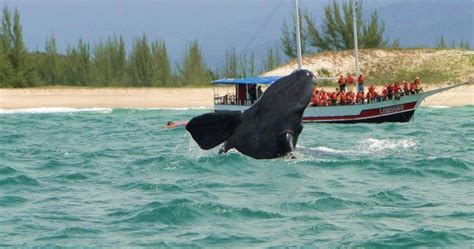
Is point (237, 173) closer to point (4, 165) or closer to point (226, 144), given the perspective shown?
point (226, 144)

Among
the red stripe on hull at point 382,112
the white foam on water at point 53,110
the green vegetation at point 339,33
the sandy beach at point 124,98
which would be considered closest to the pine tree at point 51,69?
the sandy beach at point 124,98

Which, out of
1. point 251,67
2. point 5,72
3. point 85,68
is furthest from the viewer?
point 251,67

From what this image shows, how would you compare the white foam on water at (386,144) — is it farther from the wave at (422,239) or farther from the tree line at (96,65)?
the tree line at (96,65)

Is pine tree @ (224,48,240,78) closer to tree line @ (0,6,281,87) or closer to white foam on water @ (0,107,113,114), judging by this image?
tree line @ (0,6,281,87)

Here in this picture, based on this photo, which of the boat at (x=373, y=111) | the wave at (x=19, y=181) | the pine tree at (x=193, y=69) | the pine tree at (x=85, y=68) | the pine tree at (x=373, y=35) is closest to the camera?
the wave at (x=19, y=181)

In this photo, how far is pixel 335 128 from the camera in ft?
149

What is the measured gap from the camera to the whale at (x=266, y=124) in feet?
70.6

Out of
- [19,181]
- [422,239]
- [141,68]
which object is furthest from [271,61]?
[422,239]

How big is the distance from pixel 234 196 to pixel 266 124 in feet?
6.24

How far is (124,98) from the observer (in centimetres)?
7106

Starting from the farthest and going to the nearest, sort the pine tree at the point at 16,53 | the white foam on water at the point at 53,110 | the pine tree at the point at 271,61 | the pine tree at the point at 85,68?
the pine tree at the point at 271,61 → the pine tree at the point at 85,68 → the pine tree at the point at 16,53 → the white foam on water at the point at 53,110

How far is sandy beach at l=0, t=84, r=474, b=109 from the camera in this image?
66125 millimetres

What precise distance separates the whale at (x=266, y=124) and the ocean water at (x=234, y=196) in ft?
1.84

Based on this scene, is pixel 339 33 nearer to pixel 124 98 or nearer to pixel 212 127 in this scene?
pixel 124 98
